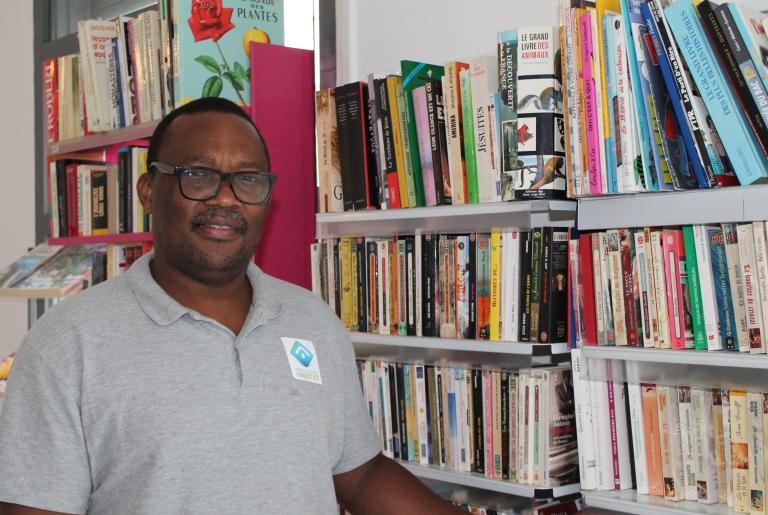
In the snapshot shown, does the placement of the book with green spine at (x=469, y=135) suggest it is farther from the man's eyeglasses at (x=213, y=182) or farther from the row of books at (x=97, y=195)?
the row of books at (x=97, y=195)

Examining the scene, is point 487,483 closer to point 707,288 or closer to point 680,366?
point 680,366

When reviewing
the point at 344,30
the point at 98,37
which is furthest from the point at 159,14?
the point at 344,30

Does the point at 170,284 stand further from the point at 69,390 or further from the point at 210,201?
the point at 69,390

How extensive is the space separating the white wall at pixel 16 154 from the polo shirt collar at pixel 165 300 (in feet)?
11.0

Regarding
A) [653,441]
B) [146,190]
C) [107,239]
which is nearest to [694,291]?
[653,441]

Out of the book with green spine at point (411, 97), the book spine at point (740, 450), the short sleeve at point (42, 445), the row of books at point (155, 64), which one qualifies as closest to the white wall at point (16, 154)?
the row of books at point (155, 64)

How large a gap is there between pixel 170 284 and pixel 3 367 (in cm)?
206

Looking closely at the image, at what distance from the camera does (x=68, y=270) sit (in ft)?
11.0

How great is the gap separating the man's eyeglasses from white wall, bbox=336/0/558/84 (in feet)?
3.89

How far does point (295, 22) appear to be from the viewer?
10.6 feet

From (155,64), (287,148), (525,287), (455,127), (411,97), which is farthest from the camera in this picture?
(155,64)

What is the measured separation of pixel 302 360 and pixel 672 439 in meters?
0.85

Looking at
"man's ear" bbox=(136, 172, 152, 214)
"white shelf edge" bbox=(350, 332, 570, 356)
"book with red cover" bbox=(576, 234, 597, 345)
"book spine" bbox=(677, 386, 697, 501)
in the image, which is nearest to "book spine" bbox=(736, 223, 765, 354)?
"book spine" bbox=(677, 386, 697, 501)

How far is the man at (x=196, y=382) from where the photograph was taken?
1.45 metres
